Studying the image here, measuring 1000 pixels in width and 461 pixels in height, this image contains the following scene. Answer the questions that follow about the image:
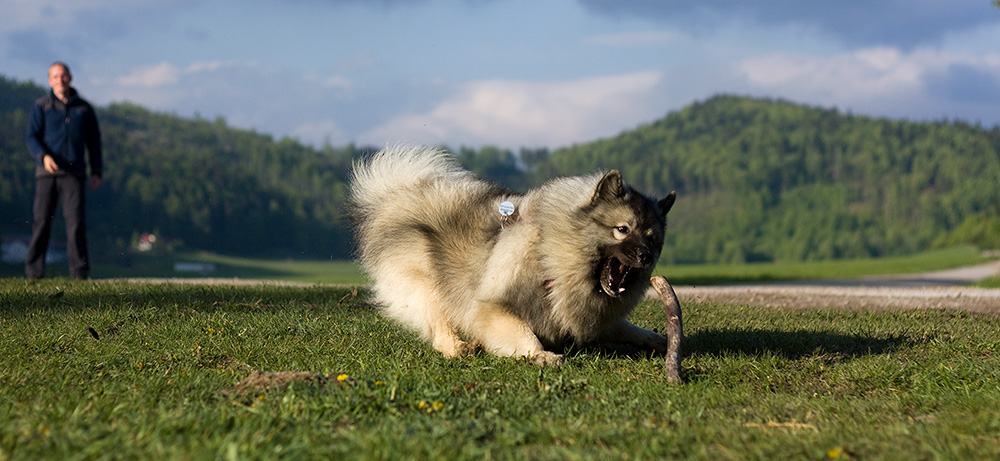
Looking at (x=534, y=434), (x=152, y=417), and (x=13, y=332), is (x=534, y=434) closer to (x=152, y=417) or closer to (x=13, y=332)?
(x=152, y=417)

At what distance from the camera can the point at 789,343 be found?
23.2 feet

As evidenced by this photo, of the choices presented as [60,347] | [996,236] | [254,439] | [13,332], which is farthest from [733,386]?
[996,236]

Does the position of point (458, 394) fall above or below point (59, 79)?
below

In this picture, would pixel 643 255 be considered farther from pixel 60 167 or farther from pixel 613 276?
pixel 60 167

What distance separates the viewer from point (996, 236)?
67000 millimetres

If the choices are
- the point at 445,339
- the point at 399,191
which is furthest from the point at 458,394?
the point at 399,191

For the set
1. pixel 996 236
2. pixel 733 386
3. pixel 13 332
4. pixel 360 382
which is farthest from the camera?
pixel 996 236

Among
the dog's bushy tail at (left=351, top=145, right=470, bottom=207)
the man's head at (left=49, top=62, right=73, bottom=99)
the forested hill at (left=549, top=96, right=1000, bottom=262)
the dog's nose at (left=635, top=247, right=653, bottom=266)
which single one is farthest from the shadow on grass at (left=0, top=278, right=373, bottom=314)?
the forested hill at (left=549, top=96, right=1000, bottom=262)

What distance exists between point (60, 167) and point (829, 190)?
185708 mm

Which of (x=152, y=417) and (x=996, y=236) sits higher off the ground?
(x=152, y=417)

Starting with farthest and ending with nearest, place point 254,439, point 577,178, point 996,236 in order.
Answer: point 996,236, point 577,178, point 254,439

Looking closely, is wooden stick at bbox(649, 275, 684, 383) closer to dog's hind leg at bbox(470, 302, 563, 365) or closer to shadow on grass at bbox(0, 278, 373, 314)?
dog's hind leg at bbox(470, 302, 563, 365)

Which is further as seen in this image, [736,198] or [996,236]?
[736,198]

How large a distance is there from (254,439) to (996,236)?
7711cm
